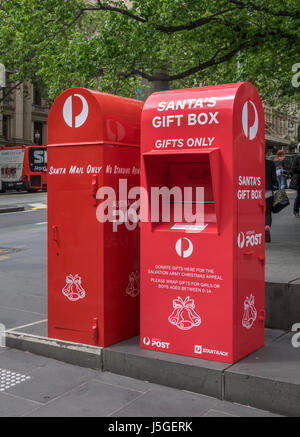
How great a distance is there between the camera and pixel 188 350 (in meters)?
4.18

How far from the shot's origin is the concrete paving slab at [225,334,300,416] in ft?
11.7

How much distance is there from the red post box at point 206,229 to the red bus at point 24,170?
3304 cm

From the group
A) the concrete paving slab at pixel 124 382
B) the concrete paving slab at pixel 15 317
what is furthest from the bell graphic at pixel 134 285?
the concrete paving slab at pixel 15 317

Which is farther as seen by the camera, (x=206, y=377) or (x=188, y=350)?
(x=188, y=350)

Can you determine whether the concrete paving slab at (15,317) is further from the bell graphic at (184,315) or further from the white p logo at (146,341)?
the bell graphic at (184,315)

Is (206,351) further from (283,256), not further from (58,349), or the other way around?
(283,256)

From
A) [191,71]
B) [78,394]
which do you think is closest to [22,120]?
[191,71]

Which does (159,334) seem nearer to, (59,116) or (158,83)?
(59,116)

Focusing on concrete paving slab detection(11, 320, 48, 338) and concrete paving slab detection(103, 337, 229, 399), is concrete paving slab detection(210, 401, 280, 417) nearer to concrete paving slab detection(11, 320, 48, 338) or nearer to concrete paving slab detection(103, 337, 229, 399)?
concrete paving slab detection(103, 337, 229, 399)

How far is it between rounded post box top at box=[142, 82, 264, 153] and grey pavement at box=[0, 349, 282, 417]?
1.85 metres

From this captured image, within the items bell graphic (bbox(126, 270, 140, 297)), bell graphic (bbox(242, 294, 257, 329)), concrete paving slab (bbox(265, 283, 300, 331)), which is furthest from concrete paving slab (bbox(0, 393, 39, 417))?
concrete paving slab (bbox(265, 283, 300, 331))

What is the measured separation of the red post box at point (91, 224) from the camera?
4.46m
